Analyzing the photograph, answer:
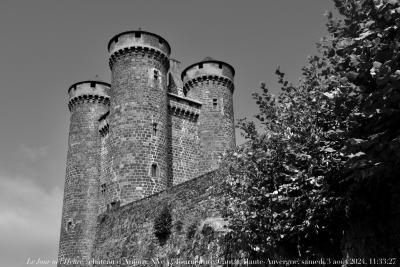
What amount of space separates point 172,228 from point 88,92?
20.4 m

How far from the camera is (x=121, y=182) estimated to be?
87.4 feet

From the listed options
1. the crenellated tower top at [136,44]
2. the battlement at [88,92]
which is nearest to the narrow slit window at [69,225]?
the battlement at [88,92]

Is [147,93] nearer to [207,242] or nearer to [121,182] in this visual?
[121,182]

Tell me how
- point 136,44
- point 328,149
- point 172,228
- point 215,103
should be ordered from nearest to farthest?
point 328,149 < point 172,228 < point 136,44 < point 215,103

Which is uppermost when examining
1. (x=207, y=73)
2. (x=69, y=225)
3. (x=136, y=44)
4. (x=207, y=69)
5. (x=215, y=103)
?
(x=207, y=69)

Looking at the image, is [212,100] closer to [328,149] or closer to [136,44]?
[136,44]

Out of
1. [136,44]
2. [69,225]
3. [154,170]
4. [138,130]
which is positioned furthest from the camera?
[69,225]

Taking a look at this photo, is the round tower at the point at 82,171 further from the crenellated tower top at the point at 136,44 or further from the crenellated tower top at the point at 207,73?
the crenellated tower top at the point at 207,73

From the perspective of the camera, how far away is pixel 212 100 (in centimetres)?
3403

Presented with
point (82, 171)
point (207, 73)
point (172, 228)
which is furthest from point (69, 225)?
point (172, 228)

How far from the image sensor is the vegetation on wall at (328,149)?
23.3 ft

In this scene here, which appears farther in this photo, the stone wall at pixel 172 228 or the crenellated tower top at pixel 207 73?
the crenellated tower top at pixel 207 73

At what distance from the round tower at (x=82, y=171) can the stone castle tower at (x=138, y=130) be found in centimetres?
7

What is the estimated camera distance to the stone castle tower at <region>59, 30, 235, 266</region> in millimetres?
27391
